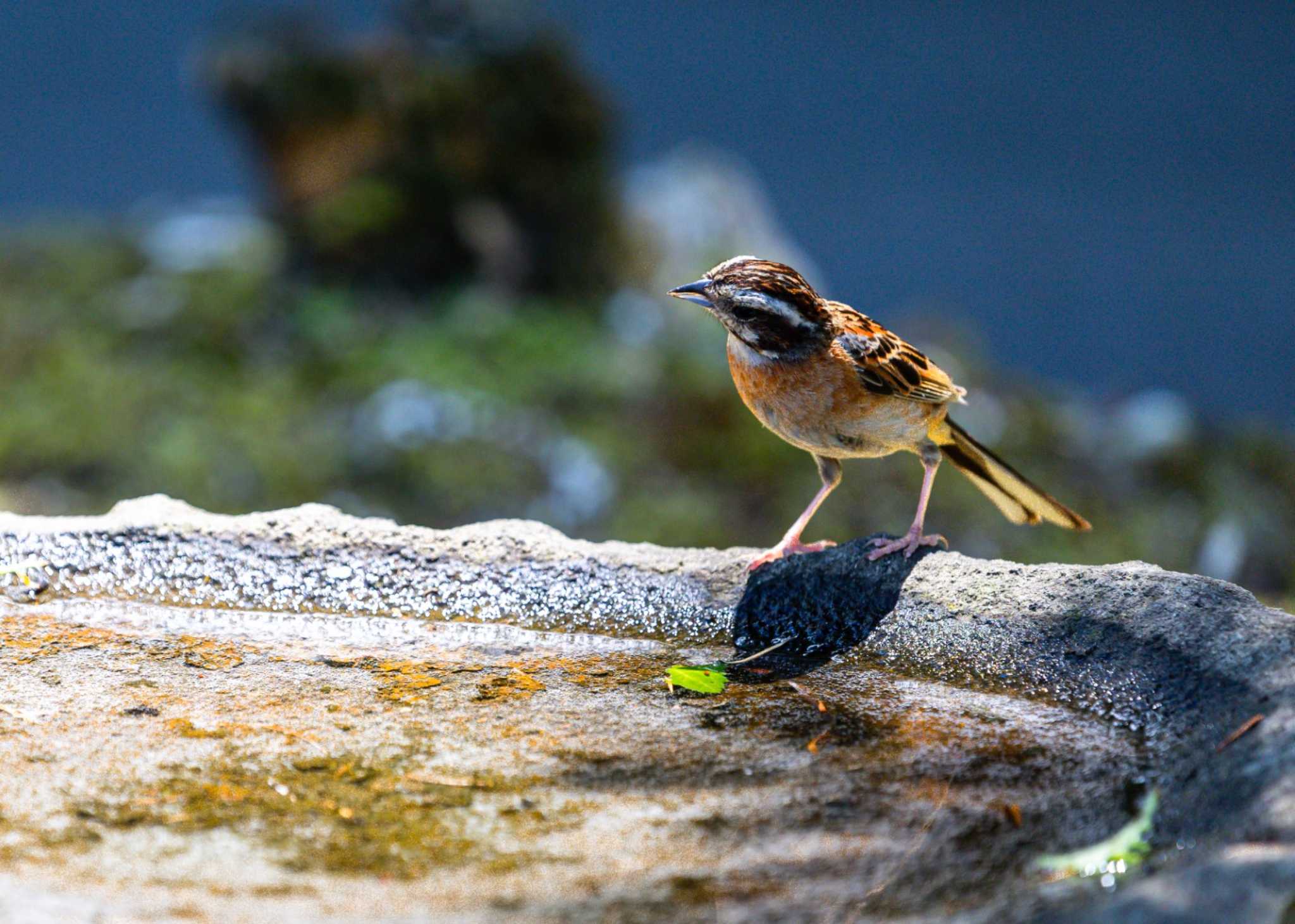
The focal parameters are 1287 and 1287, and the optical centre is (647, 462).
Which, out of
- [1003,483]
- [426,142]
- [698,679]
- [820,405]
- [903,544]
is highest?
[426,142]

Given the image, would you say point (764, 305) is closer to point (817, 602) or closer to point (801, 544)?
point (801, 544)

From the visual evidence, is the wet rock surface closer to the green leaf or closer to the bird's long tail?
the green leaf

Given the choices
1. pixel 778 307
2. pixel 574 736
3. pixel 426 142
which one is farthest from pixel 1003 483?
pixel 426 142

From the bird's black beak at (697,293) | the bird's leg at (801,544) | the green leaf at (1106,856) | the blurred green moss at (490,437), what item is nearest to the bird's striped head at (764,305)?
the bird's black beak at (697,293)

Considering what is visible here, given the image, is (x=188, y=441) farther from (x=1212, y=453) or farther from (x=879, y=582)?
(x=1212, y=453)

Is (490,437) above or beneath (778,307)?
above

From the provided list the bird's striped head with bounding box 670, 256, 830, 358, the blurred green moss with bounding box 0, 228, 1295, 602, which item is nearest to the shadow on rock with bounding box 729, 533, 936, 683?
the bird's striped head with bounding box 670, 256, 830, 358

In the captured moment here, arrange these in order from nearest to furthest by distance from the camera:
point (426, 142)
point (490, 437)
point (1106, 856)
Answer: point (1106, 856) → point (490, 437) → point (426, 142)
